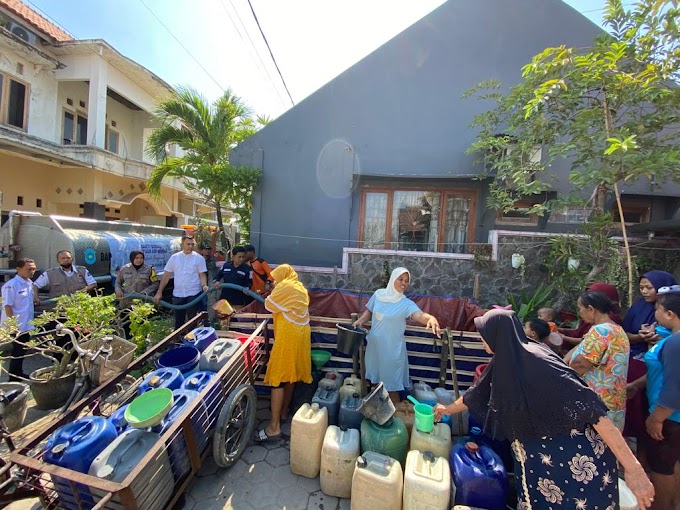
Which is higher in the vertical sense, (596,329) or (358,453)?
(596,329)

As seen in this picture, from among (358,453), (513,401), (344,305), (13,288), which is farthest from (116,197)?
(513,401)

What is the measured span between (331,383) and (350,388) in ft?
0.70

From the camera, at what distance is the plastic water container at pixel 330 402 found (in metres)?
3.04

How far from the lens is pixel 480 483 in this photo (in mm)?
2152

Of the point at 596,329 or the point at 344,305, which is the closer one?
the point at 596,329

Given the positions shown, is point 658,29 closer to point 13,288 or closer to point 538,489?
point 538,489

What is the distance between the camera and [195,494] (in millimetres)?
2553

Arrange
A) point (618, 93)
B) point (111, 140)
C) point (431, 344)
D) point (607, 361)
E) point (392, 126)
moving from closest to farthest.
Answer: point (607, 361) → point (431, 344) → point (618, 93) → point (392, 126) → point (111, 140)

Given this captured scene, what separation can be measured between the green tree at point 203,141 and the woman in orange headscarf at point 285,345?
526cm

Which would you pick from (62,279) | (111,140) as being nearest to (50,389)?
(62,279)

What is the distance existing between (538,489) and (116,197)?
16047 mm

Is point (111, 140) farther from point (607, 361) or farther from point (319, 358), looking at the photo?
point (607, 361)

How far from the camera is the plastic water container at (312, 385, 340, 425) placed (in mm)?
3039

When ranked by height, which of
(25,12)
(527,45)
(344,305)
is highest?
(25,12)
